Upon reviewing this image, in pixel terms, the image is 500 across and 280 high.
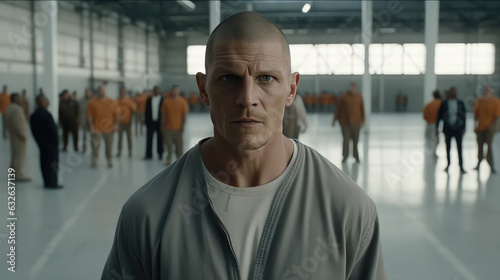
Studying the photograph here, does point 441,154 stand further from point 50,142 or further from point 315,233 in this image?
point 315,233

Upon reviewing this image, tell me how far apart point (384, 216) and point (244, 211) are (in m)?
6.08

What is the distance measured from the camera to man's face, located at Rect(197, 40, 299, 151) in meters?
1.52

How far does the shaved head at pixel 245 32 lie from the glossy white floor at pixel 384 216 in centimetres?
388

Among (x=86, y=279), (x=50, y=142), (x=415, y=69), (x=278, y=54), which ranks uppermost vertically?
(x=415, y=69)

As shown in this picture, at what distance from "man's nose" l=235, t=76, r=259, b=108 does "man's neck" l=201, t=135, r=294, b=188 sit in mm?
171

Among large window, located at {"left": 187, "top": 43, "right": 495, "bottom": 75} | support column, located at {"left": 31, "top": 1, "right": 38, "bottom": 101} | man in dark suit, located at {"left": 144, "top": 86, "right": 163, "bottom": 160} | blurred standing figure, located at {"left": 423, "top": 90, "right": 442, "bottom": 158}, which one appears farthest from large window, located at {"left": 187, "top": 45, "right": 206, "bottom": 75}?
blurred standing figure, located at {"left": 423, "top": 90, "right": 442, "bottom": 158}

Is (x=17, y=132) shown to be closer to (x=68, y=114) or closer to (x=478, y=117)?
(x=68, y=114)

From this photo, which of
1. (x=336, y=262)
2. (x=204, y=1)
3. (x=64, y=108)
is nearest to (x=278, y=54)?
(x=336, y=262)

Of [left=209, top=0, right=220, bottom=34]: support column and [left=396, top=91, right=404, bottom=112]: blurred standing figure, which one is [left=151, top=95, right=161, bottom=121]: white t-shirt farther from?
[left=396, top=91, right=404, bottom=112]: blurred standing figure

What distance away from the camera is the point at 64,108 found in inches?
569

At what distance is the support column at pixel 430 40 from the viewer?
15180 millimetres

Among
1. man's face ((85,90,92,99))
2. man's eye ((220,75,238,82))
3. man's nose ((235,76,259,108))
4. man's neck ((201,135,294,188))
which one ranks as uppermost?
man's face ((85,90,92,99))

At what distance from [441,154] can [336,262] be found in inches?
567

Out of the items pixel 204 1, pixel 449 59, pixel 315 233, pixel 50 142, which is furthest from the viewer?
pixel 449 59
